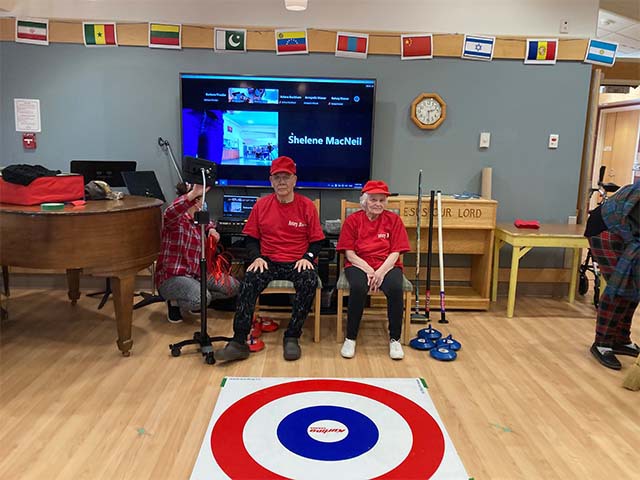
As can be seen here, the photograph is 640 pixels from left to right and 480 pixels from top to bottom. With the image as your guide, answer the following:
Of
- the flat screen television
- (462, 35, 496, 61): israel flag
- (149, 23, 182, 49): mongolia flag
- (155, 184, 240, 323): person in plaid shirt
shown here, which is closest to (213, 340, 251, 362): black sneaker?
(155, 184, 240, 323): person in plaid shirt

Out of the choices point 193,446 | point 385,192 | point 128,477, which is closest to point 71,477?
point 128,477

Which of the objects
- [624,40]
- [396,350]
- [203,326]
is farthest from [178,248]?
[624,40]

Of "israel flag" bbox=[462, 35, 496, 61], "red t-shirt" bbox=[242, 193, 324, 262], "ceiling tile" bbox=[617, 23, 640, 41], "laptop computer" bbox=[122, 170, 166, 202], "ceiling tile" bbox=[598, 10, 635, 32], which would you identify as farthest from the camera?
"ceiling tile" bbox=[617, 23, 640, 41]

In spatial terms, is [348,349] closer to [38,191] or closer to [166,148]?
[38,191]

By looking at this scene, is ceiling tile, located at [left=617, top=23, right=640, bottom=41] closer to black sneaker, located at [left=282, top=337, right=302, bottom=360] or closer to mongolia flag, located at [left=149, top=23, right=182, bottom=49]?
mongolia flag, located at [left=149, top=23, right=182, bottom=49]

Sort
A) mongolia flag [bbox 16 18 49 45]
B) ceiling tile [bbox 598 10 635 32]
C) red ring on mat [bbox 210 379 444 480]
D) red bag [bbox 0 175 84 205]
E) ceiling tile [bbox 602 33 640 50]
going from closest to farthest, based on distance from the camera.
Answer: red ring on mat [bbox 210 379 444 480], red bag [bbox 0 175 84 205], mongolia flag [bbox 16 18 49 45], ceiling tile [bbox 598 10 635 32], ceiling tile [bbox 602 33 640 50]

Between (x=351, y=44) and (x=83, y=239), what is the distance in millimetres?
2746

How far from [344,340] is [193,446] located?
1.40 m

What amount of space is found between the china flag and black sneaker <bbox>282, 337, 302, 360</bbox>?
2625 mm

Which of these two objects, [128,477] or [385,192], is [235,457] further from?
[385,192]

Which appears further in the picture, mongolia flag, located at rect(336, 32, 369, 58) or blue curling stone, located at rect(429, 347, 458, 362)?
mongolia flag, located at rect(336, 32, 369, 58)

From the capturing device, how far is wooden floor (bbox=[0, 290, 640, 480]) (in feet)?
6.74

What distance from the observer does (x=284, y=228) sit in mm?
3297

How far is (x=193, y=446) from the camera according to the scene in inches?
84.0
